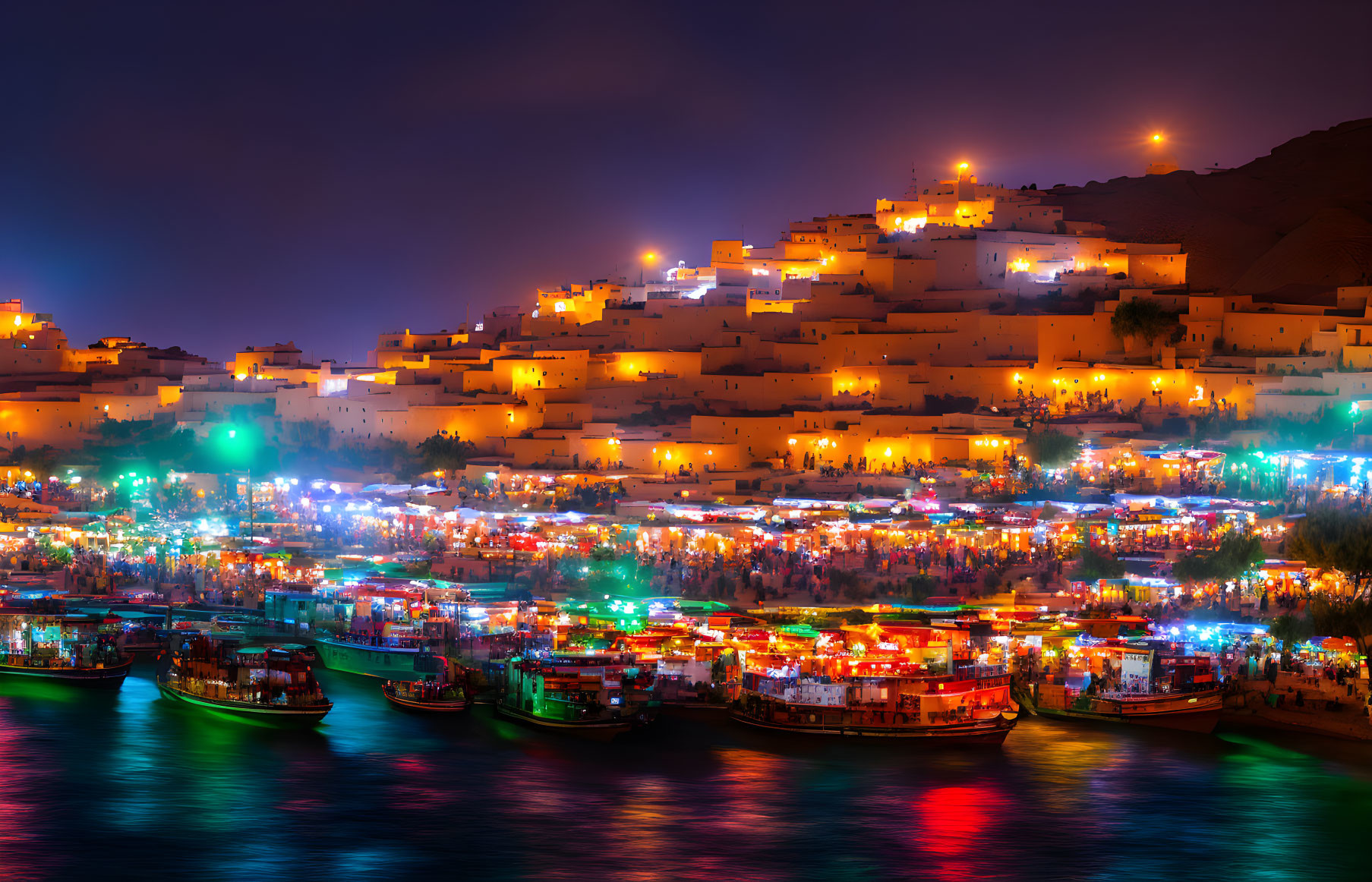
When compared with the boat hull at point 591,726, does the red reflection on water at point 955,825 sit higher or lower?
lower

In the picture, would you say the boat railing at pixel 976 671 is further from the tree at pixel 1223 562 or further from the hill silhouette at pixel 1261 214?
the hill silhouette at pixel 1261 214

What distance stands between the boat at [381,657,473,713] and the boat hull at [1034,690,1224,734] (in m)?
7.50

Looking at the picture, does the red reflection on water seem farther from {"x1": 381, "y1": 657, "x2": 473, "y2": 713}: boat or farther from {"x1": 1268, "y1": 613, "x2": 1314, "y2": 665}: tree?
{"x1": 381, "y1": 657, "x2": 473, "y2": 713}: boat

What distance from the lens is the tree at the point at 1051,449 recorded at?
29.0m

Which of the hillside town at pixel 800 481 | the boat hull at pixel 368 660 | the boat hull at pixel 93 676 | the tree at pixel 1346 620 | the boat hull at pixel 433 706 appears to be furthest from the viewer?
the boat hull at pixel 368 660

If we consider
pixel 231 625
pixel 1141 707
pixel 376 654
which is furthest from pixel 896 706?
pixel 231 625

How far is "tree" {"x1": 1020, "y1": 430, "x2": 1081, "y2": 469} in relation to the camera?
95.0 ft

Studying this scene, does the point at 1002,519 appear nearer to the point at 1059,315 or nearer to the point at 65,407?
the point at 1059,315

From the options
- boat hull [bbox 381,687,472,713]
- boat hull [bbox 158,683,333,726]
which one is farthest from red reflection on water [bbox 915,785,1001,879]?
boat hull [bbox 158,683,333,726]

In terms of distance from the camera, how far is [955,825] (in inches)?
713

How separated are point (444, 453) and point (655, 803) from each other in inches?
592

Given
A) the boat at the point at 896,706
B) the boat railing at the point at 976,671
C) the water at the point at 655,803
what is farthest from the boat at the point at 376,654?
the boat railing at the point at 976,671

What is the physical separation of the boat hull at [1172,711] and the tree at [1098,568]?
3.24 m

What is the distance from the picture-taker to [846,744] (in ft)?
69.5
